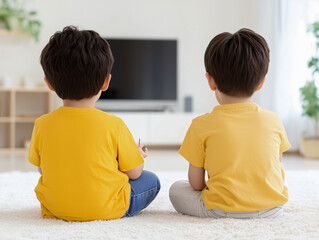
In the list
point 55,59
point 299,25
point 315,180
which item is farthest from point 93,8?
point 55,59

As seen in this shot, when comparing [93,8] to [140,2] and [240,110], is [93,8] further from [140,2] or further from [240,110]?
[240,110]

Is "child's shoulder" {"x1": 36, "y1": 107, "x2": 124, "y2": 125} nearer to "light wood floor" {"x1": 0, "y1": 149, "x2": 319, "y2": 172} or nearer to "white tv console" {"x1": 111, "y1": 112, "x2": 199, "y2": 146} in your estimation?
"light wood floor" {"x1": 0, "y1": 149, "x2": 319, "y2": 172}

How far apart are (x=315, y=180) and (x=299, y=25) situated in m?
2.80

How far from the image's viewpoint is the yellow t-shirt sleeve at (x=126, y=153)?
146cm

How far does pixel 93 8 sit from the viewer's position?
5.64 m

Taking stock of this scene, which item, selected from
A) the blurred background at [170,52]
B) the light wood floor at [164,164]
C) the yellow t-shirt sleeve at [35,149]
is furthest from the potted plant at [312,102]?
the yellow t-shirt sleeve at [35,149]

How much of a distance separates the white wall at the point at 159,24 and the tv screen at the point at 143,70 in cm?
17

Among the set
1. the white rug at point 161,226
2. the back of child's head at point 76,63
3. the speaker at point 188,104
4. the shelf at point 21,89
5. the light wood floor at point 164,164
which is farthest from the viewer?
the speaker at point 188,104

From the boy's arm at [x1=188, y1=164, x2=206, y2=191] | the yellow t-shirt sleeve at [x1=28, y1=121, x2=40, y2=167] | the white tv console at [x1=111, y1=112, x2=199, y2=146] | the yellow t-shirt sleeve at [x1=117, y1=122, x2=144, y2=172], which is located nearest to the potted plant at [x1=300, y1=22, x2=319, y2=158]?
the white tv console at [x1=111, y1=112, x2=199, y2=146]

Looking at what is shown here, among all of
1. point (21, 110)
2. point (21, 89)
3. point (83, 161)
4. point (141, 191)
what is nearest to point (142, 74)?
point (21, 89)

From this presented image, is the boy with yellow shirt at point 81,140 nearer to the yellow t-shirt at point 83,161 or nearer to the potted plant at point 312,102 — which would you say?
the yellow t-shirt at point 83,161

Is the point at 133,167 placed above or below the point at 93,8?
below

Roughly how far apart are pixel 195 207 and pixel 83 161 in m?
0.41

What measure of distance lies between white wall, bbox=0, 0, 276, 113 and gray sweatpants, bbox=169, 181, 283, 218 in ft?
13.1
